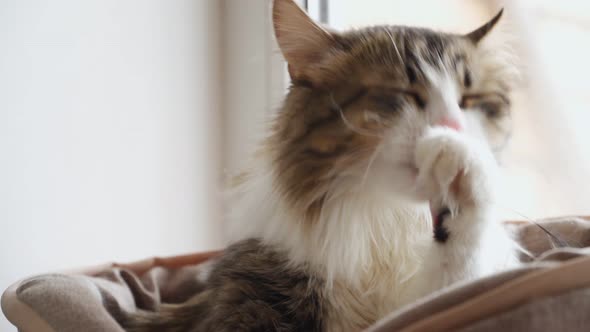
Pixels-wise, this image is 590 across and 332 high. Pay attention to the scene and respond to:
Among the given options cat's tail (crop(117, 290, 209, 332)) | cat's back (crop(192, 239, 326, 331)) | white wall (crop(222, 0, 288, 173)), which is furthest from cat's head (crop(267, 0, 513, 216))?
white wall (crop(222, 0, 288, 173))

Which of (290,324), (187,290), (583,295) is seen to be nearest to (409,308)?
(583,295)

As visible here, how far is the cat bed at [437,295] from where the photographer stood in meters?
0.57

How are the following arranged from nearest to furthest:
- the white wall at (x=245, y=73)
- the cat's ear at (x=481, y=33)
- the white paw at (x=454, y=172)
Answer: the white paw at (x=454, y=172)
the cat's ear at (x=481, y=33)
the white wall at (x=245, y=73)

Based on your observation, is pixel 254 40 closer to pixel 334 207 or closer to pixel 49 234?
pixel 49 234

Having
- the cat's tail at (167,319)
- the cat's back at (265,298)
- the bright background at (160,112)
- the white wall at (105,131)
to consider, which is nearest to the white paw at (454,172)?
the cat's back at (265,298)

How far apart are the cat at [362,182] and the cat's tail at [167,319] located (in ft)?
0.52

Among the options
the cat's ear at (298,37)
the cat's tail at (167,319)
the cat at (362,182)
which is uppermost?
the cat's ear at (298,37)

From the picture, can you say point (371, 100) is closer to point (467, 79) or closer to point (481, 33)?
point (467, 79)

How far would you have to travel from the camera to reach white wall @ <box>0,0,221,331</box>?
4.90 ft

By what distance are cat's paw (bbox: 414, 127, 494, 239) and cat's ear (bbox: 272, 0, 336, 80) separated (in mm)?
329

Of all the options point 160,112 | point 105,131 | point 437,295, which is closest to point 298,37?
point 437,295

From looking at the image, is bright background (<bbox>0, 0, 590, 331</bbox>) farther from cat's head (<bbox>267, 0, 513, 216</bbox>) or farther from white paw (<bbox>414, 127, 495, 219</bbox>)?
white paw (<bbox>414, 127, 495, 219</bbox>)

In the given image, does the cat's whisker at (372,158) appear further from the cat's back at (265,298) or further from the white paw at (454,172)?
the cat's back at (265,298)

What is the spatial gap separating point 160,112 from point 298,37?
1047 millimetres
